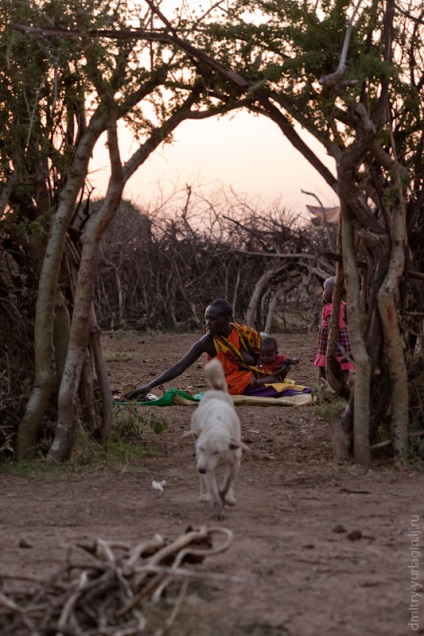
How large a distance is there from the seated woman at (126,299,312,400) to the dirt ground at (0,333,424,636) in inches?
60.7

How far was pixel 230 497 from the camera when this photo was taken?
6.09 metres

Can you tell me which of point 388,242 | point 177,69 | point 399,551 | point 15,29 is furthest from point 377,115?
point 399,551

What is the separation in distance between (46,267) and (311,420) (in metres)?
3.38

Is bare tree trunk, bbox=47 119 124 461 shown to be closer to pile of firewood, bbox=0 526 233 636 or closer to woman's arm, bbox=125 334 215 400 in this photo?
woman's arm, bbox=125 334 215 400

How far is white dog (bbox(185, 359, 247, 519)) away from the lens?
562cm

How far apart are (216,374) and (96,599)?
242 centimetres

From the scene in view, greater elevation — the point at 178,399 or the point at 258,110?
the point at 258,110

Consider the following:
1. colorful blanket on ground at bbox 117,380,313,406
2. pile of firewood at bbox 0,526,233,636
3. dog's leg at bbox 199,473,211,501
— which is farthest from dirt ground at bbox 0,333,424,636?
colorful blanket on ground at bbox 117,380,313,406

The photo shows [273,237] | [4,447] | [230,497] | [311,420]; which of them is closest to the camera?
[230,497]

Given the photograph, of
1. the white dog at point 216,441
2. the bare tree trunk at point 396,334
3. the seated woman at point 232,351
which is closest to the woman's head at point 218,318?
the seated woman at point 232,351

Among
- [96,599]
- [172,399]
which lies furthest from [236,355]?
[96,599]

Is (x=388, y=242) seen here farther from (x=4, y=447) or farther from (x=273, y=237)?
(x=273, y=237)

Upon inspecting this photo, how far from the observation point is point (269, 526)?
5695 millimetres

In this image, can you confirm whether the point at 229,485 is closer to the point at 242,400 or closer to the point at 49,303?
the point at 49,303
